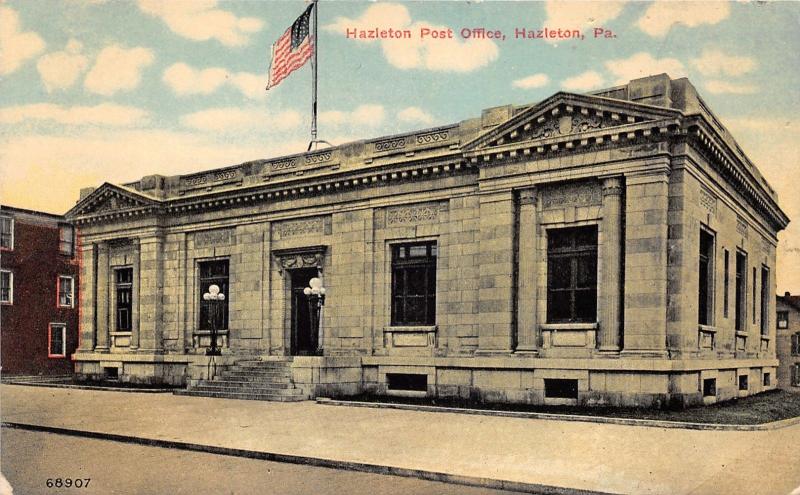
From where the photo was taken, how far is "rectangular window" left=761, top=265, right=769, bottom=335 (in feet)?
92.4

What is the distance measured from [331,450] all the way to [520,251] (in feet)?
32.5

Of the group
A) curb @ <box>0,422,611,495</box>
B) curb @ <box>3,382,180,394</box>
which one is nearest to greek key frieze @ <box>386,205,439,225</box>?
curb @ <box>3,382,180,394</box>

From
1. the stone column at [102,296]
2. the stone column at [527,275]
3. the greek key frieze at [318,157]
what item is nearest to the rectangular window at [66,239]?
the stone column at [102,296]

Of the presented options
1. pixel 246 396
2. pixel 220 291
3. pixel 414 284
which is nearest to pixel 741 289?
pixel 414 284

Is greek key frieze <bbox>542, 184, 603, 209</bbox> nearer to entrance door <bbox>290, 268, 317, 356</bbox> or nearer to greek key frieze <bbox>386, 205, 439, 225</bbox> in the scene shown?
greek key frieze <bbox>386, 205, 439, 225</bbox>

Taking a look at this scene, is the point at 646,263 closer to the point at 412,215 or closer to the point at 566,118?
the point at 566,118

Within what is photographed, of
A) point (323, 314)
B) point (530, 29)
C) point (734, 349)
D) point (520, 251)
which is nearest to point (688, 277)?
point (520, 251)

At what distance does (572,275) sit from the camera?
66.4 feet

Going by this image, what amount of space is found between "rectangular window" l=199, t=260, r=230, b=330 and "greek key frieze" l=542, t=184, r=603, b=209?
13.6 metres

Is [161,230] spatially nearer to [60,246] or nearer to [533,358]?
[60,246]

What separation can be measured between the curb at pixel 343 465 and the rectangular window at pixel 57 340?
68.2ft

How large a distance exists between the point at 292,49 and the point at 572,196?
412 inches

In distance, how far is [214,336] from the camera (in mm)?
26000

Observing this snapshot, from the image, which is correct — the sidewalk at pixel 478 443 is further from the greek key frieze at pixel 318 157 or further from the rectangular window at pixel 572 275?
the greek key frieze at pixel 318 157
